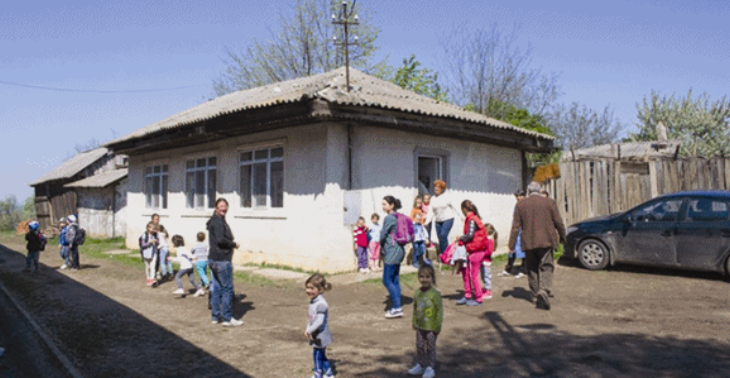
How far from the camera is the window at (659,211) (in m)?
9.45

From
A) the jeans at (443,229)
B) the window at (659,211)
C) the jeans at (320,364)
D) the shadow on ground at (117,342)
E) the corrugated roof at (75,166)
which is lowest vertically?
the shadow on ground at (117,342)

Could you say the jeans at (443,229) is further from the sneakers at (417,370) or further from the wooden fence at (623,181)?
the sneakers at (417,370)

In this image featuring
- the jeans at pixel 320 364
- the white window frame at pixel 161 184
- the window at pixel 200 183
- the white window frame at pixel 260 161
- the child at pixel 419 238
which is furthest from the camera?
the white window frame at pixel 161 184

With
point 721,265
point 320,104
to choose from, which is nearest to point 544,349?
point 721,265

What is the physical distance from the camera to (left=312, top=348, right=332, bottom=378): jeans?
4590mm

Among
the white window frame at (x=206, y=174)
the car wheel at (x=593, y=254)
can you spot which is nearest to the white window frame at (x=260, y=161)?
Answer: the white window frame at (x=206, y=174)

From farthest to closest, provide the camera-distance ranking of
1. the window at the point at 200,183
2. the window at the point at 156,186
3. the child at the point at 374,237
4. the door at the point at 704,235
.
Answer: the window at the point at 156,186 < the window at the point at 200,183 < the child at the point at 374,237 < the door at the point at 704,235

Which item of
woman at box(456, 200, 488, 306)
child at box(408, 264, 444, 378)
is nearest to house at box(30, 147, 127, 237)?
woman at box(456, 200, 488, 306)

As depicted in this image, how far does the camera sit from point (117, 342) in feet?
20.2

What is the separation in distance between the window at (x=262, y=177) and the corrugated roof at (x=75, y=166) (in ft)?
70.7

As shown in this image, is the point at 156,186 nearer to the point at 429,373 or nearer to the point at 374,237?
the point at 374,237

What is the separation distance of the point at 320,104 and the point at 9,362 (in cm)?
633

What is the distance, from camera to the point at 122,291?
999 centimetres

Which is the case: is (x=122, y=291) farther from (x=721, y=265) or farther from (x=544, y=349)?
(x=721, y=265)
